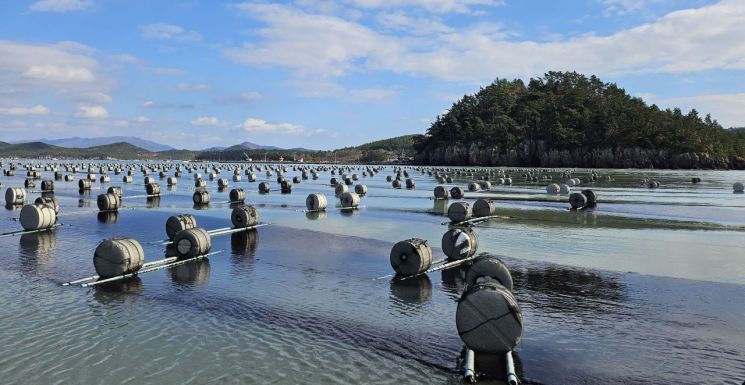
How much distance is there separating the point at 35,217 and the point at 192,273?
16.1 m

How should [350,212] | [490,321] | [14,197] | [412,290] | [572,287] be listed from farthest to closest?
[14,197], [350,212], [572,287], [412,290], [490,321]

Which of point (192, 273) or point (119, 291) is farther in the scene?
point (192, 273)

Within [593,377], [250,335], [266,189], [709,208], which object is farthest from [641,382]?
[266,189]

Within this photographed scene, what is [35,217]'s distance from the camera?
3228cm

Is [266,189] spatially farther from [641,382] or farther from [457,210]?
[641,382]

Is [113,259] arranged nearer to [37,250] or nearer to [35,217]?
[37,250]

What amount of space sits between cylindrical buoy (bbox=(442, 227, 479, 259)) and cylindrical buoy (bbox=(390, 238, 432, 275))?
2.92 m

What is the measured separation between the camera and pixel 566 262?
83.1ft

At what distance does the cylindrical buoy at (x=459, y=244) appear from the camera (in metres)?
24.5

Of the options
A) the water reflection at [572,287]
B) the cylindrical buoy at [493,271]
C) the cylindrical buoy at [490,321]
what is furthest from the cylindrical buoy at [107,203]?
the cylindrical buoy at [490,321]

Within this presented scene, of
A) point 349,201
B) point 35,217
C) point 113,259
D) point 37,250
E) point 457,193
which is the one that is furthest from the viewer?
point 457,193

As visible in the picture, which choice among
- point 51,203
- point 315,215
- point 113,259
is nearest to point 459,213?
point 315,215

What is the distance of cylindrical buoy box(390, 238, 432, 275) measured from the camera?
21453 millimetres

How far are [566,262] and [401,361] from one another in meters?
14.9
